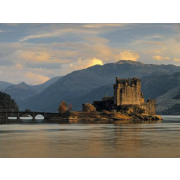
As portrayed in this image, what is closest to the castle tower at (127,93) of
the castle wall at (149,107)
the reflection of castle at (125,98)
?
the reflection of castle at (125,98)

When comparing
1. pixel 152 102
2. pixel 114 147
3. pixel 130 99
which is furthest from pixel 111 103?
pixel 114 147

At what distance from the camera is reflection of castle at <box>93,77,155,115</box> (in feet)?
557

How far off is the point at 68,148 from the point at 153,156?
9.68m

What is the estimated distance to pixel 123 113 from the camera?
525 feet

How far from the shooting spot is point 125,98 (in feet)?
559

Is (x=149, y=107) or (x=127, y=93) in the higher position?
(x=127, y=93)

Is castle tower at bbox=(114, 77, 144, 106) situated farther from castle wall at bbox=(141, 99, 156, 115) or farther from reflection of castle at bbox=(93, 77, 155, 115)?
castle wall at bbox=(141, 99, 156, 115)

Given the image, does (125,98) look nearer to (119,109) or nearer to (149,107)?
(119,109)

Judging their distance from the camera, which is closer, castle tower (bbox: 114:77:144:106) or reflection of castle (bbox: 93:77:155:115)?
reflection of castle (bbox: 93:77:155:115)

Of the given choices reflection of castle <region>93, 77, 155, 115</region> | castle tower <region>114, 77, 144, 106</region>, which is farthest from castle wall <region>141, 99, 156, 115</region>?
castle tower <region>114, 77, 144, 106</region>

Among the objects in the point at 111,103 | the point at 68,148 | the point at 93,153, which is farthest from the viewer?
the point at 111,103

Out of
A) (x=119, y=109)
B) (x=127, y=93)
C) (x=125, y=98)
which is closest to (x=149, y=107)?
(x=127, y=93)

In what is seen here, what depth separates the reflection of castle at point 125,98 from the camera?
169750mm

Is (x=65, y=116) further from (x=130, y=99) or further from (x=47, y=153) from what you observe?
(x=47, y=153)
